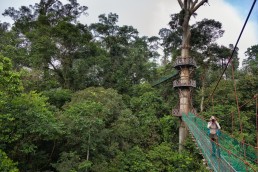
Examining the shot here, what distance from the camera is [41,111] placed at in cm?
848

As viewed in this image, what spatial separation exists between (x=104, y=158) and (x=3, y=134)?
3.52m

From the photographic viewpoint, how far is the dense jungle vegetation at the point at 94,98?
853 centimetres

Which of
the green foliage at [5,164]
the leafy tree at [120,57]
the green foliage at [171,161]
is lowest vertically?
the green foliage at [171,161]

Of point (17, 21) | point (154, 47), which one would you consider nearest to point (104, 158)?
point (17, 21)

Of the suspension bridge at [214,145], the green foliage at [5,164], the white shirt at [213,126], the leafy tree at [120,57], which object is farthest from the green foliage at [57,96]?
the white shirt at [213,126]

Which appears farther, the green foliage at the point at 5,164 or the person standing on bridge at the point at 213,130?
the green foliage at the point at 5,164

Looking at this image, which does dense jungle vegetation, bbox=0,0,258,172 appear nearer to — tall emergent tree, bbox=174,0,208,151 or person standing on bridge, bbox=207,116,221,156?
tall emergent tree, bbox=174,0,208,151

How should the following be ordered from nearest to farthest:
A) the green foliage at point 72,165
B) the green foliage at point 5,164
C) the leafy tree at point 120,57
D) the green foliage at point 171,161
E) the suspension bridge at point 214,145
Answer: the suspension bridge at point 214,145 → the green foliage at point 5,164 → the green foliage at point 72,165 → the green foliage at point 171,161 → the leafy tree at point 120,57

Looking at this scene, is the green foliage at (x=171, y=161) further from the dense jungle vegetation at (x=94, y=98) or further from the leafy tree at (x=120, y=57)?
the leafy tree at (x=120, y=57)

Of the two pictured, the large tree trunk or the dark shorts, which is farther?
the large tree trunk

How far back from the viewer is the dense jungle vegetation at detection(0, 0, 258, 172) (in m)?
8.53

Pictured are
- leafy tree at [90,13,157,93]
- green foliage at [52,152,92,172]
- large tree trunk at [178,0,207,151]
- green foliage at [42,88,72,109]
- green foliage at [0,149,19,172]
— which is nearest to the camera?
green foliage at [0,149,19,172]

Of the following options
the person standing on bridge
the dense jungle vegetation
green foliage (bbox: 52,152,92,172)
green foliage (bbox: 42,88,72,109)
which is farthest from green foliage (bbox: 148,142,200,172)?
the person standing on bridge

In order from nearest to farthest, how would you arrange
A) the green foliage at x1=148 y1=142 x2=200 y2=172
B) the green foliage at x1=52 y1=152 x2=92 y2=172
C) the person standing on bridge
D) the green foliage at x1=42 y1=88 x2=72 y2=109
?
1. the person standing on bridge
2. the green foliage at x1=52 y1=152 x2=92 y2=172
3. the green foliage at x1=148 y1=142 x2=200 y2=172
4. the green foliage at x1=42 y1=88 x2=72 y2=109
